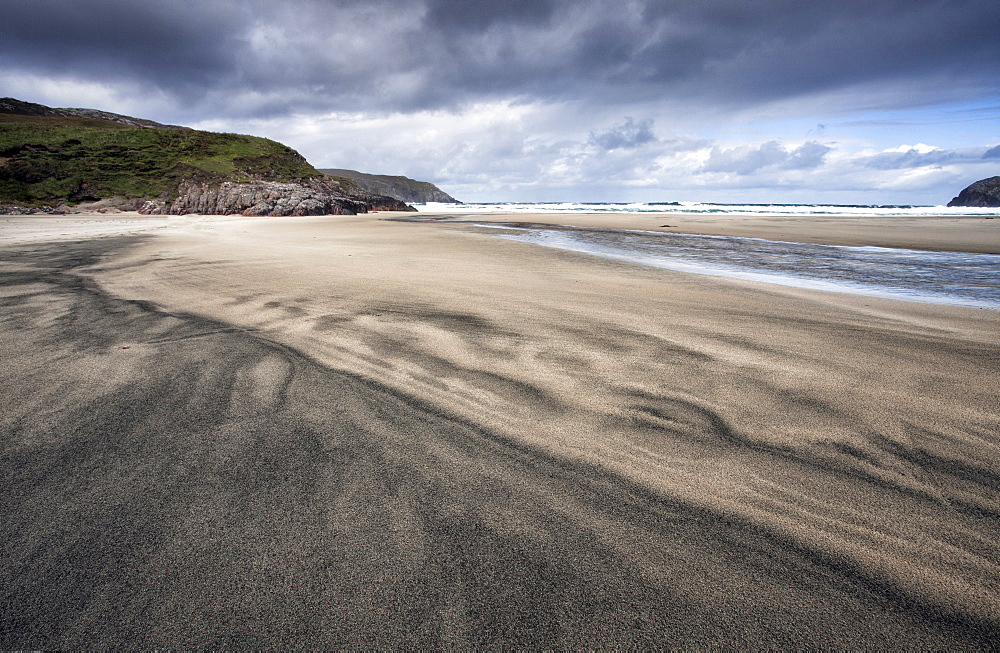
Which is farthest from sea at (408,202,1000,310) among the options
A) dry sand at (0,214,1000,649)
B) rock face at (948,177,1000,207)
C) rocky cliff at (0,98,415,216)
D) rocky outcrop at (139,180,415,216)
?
rock face at (948,177,1000,207)

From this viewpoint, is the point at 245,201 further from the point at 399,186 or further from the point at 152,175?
the point at 399,186

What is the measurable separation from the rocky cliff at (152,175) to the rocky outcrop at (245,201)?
0.07 meters

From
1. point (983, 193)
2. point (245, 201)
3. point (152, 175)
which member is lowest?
point (245, 201)

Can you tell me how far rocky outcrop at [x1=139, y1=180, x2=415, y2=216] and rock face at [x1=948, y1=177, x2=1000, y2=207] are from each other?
3857 inches

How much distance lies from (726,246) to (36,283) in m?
15.7

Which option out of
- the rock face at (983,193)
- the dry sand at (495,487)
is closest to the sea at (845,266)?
the dry sand at (495,487)

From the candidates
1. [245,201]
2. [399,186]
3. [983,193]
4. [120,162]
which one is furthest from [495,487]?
[399,186]

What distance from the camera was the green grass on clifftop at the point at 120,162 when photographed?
1330 inches

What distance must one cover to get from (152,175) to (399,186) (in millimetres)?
112986

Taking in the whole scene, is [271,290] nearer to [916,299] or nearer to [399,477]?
[399,477]

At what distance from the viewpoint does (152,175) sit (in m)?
38.5

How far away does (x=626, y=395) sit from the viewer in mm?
2670

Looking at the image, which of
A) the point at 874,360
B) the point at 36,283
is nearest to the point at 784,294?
the point at 874,360

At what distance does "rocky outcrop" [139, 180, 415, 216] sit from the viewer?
34.2m
